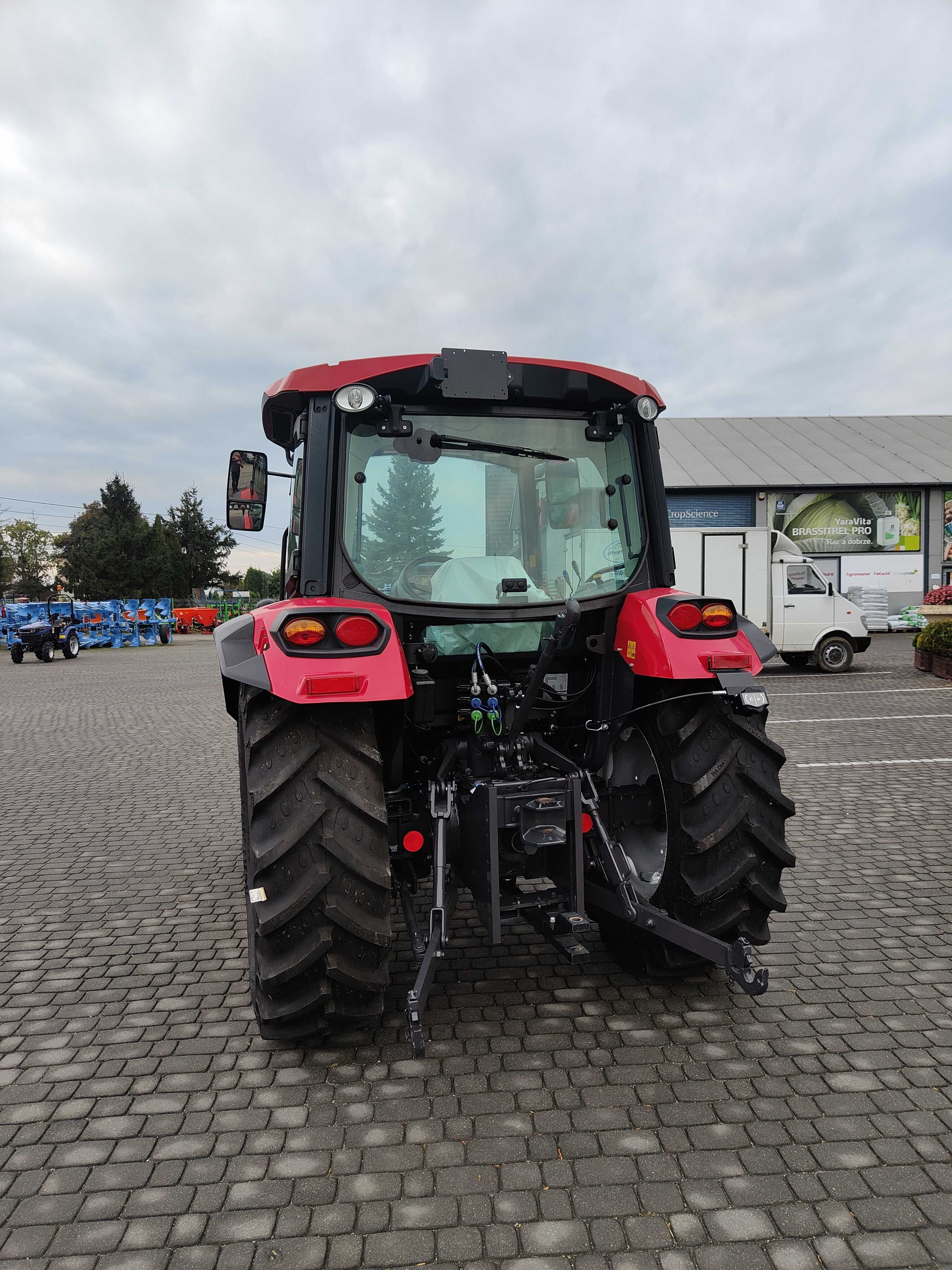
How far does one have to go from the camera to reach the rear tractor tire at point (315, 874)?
274cm

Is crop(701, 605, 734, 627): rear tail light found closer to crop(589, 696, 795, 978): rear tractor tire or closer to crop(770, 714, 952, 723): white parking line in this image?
crop(589, 696, 795, 978): rear tractor tire

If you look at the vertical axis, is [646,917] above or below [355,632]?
below

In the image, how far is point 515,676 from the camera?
3.54m

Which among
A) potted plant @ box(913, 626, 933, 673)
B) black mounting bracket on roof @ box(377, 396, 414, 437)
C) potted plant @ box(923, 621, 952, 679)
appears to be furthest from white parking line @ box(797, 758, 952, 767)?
potted plant @ box(913, 626, 933, 673)

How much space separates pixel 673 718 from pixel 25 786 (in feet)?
21.8

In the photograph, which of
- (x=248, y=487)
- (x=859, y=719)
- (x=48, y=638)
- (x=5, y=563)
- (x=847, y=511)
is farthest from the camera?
(x=5, y=563)

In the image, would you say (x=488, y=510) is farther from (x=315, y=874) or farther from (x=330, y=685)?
(x=315, y=874)

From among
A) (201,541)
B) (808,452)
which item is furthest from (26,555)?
(808,452)

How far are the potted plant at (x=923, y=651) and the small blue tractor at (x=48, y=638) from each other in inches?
898

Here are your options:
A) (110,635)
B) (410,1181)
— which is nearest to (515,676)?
(410,1181)

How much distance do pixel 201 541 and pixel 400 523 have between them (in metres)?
81.2

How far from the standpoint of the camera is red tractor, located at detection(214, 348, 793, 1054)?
281 cm

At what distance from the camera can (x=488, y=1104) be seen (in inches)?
103

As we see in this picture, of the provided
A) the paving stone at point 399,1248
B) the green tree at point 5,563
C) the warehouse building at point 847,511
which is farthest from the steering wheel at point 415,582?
the green tree at point 5,563
